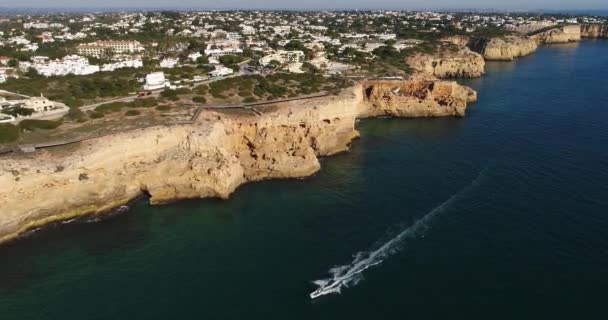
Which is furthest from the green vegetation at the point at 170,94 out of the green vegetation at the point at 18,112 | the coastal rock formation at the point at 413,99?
the coastal rock formation at the point at 413,99

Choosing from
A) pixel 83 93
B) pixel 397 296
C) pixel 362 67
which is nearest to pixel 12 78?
pixel 83 93

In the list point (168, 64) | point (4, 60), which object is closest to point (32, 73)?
point (4, 60)

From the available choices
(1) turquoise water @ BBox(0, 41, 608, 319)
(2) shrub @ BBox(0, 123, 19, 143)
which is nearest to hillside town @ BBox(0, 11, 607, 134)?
(2) shrub @ BBox(0, 123, 19, 143)

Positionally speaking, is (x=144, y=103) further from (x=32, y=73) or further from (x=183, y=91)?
(x=32, y=73)

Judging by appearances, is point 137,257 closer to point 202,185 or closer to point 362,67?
point 202,185

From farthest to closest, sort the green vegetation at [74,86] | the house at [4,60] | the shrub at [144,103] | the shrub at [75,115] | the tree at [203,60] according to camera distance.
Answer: the tree at [203,60] < the house at [4,60] < the green vegetation at [74,86] < the shrub at [144,103] < the shrub at [75,115]

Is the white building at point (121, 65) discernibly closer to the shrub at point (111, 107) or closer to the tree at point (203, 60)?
the tree at point (203, 60)
